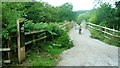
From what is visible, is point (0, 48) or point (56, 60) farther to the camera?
point (56, 60)

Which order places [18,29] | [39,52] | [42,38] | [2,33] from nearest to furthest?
1. [2,33]
2. [18,29]
3. [39,52]
4. [42,38]

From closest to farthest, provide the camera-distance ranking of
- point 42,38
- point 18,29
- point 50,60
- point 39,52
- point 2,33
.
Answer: point 2,33, point 18,29, point 50,60, point 39,52, point 42,38

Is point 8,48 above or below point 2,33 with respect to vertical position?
below

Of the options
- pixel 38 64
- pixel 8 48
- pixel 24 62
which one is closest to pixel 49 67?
pixel 38 64

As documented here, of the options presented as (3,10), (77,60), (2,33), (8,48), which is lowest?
(77,60)

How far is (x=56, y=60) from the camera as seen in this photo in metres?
8.71

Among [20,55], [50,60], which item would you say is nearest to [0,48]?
[20,55]

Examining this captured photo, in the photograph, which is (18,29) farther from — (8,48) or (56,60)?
(56,60)

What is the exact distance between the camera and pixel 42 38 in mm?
10773

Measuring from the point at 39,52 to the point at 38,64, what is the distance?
194 centimetres

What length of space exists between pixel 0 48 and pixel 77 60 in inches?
127

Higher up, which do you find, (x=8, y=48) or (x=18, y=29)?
(x=18, y=29)

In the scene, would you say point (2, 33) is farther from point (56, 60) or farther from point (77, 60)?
point (77, 60)

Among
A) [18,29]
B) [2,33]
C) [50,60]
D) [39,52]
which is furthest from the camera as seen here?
[39,52]
